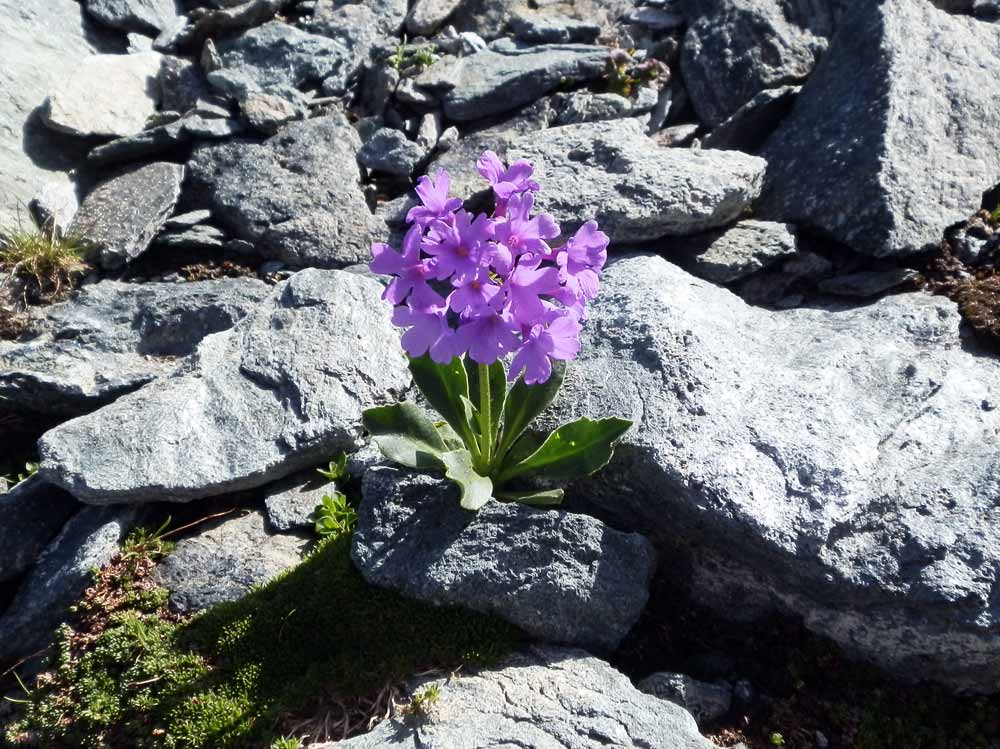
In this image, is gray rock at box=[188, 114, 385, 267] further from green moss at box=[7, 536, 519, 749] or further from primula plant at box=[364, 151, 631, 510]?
green moss at box=[7, 536, 519, 749]

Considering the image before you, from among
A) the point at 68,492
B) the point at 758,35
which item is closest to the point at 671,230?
the point at 758,35

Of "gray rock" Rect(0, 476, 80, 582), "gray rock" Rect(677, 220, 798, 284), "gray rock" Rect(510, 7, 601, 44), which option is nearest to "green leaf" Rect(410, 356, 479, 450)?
"gray rock" Rect(677, 220, 798, 284)

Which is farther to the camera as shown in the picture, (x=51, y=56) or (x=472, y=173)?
(x=51, y=56)

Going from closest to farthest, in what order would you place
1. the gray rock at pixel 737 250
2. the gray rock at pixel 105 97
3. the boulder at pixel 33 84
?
the gray rock at pixel 737 250 < the boulder at pixel 33 84 < the gray rock at pixel 105 97

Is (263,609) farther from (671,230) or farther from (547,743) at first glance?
(671,230)

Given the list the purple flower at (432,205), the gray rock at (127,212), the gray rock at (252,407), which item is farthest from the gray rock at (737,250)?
the gray rock at (127,212)

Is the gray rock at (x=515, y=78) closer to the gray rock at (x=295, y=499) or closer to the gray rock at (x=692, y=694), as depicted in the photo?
the gray rock at (x=295, y=499)

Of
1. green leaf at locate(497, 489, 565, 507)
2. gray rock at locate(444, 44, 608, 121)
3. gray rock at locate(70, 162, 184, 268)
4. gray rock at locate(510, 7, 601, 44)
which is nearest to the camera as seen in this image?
green leaf at locate(497, 489, 565, 507)
